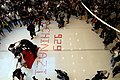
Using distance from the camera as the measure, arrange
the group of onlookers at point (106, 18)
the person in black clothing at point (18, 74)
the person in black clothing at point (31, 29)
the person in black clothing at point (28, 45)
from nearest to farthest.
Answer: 1. the person in black clothing at point (18, 74)
2. the person in black clothing at point (28, 45)
3. the group of onlookers at point (106, 18)
4. the person in black clothing at point (31, 29)

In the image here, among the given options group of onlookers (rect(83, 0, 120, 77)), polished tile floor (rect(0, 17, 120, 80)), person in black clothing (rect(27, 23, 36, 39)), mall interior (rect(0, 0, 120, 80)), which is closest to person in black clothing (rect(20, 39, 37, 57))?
mall interior (rect(0, 0, 120, 80))

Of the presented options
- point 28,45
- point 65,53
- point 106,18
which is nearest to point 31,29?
point 28,45

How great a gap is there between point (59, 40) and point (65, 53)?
72cm

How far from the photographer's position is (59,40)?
9000 mm

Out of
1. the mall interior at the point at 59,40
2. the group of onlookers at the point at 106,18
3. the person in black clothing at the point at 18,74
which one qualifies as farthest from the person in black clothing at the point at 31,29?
the group of onlookers at the point at 106,18

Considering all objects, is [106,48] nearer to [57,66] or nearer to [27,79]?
[57,66]

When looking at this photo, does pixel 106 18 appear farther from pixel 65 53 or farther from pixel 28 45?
pixel 28 45

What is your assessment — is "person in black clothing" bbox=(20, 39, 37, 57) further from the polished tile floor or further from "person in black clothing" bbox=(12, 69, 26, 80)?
"person in black clothing" bbox=(12, 69, 26, 80)

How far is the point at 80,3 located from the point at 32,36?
211cm

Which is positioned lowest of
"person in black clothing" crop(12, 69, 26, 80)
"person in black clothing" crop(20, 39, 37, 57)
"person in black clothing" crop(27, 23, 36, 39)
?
"person in black clothing" crop(12, 69, 26, 80)

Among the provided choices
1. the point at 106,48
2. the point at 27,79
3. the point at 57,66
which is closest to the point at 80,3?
the point at 106,48

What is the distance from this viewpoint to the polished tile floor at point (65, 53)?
307 inches

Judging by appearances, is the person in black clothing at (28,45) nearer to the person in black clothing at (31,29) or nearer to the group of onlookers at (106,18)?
the person in black clothing at (31,29)

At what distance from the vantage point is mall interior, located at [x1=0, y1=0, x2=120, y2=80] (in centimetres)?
773
